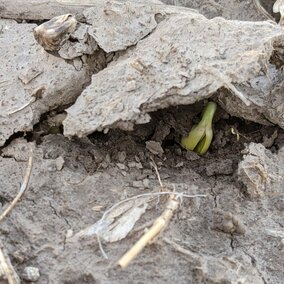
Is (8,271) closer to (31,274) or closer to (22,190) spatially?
(31,274)

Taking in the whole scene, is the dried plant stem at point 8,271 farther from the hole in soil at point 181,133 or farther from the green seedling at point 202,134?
the green seedling at point 202,134

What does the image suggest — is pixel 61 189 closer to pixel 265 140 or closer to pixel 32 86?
pixel 32 86

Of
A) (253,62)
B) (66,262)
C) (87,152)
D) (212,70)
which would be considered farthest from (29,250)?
(253,62)

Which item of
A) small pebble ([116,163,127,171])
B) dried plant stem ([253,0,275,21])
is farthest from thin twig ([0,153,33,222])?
dried plant stem ([253,0,275,21])

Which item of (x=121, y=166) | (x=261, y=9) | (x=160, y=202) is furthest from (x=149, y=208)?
(x=261, y=9)

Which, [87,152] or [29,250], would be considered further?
[87,152]

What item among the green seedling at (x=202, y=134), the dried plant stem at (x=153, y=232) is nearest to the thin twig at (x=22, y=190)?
the dried plant stem at (x=153, y=232)
